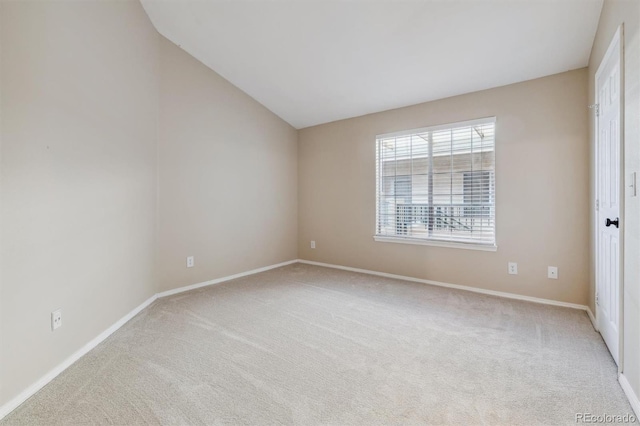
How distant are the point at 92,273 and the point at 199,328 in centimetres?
92

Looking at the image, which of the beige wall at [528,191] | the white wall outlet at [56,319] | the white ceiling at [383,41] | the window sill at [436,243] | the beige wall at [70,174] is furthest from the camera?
the window sill at [436,243]

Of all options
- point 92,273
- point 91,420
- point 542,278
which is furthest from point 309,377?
point 542,278

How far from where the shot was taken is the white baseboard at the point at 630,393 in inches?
56.2

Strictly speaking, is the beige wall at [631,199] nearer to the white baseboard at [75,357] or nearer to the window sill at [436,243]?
the window sill at [436,243]

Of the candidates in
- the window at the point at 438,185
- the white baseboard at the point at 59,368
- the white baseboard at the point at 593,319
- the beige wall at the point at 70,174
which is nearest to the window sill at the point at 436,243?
the window at the point at 438,185

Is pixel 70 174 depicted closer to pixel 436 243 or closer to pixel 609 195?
pixel 436 243

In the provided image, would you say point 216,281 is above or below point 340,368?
above

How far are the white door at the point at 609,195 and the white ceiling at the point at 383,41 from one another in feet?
→ 1.90

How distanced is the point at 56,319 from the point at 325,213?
3492 mm

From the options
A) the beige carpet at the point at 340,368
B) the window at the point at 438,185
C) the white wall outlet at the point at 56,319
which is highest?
the window at the point at 438,185

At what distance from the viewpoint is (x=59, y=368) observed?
1.82m

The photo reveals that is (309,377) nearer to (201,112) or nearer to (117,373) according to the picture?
(117,373)

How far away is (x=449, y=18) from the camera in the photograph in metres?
2.39

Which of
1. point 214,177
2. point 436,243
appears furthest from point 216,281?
point 436,243
